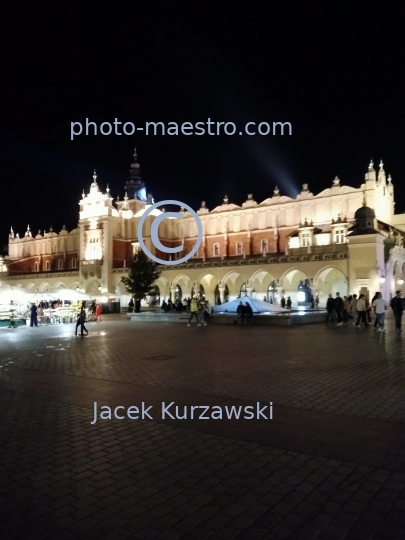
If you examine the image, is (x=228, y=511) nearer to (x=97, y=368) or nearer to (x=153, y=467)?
(x=153, y=467)

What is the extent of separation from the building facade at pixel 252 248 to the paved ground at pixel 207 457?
25566mm

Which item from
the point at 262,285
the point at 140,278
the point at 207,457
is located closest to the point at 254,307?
the point at 140,278

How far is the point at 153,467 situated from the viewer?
13.0ft

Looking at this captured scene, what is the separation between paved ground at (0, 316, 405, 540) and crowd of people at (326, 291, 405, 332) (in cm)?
716

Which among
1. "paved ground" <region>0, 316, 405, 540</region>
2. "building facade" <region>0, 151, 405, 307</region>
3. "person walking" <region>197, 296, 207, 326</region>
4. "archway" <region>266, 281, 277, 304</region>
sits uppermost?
"building facade" <region>0, 151, 405, 307</region>

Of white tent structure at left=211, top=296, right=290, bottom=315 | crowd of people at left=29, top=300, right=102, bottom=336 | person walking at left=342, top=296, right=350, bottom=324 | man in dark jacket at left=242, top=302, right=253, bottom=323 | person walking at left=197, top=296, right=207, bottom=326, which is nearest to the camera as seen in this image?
crowd of people at left=29, top=300, right=102, bottom=336

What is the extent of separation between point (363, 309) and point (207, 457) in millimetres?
14622

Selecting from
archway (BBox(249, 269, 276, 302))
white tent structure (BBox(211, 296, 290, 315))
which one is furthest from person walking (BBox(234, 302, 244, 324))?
archway (BBox(249, 269, 276, 302))

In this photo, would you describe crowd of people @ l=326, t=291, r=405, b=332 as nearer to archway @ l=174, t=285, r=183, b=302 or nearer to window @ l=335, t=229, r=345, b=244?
window @ l=335, t=229, r=345, b=244

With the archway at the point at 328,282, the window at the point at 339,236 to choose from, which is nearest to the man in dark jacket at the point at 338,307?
the archway at the point at 328,282

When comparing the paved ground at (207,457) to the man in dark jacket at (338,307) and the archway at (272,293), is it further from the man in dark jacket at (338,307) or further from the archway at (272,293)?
the archway at (272,293)

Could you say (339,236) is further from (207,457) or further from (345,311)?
(207,457)

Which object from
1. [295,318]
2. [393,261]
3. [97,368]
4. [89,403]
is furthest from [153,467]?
[393,261]

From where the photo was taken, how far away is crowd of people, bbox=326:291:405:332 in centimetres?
1554
